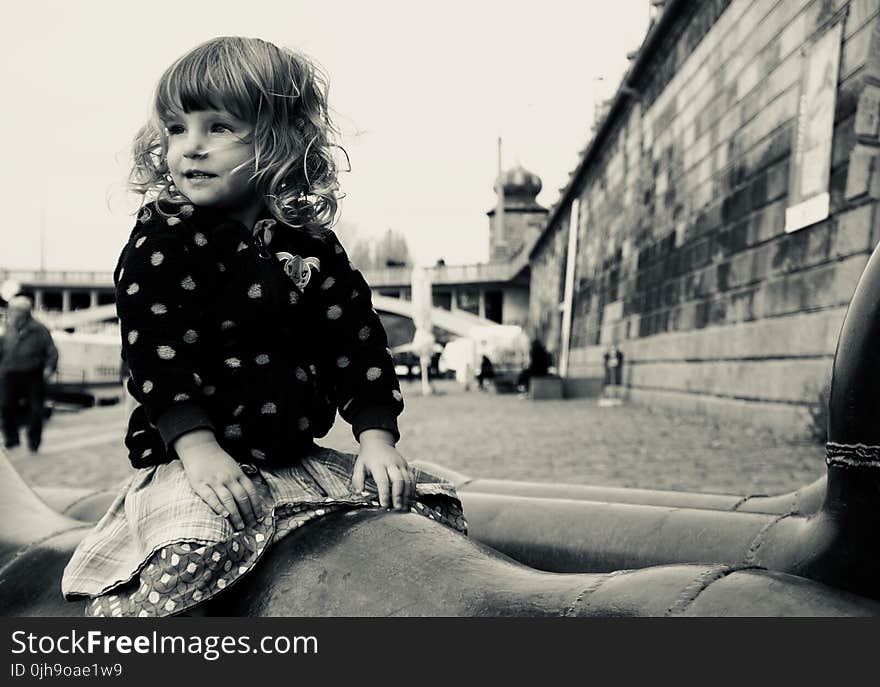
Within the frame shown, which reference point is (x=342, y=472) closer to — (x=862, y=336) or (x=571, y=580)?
(x=571, y=580)

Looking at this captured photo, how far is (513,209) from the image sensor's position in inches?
2331

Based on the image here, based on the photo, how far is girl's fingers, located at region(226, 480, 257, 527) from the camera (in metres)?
1.14

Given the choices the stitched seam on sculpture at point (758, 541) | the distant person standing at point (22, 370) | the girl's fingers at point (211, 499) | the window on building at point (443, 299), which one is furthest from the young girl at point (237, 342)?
the window on building at point (443, 299)

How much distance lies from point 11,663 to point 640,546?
3.00 feet

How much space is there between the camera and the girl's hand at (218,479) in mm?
1134

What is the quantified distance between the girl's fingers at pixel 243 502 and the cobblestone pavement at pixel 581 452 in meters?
2.36

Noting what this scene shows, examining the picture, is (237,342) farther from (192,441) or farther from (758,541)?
(758,541)

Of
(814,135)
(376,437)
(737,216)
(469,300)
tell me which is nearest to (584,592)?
(376,437)

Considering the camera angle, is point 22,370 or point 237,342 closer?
point 237,342

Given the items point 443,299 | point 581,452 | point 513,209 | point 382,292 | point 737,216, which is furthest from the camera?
point 443,299

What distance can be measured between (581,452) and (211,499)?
6.51 meters

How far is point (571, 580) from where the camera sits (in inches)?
35.2

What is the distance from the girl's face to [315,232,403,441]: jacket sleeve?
19cm

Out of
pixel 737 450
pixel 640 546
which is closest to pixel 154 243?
pixel 640 546
